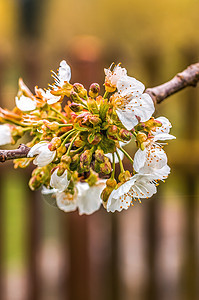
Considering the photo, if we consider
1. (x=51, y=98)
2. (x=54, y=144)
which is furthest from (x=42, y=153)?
(x=51, y=98)

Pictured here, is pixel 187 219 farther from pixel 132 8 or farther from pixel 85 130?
pixel 132 8

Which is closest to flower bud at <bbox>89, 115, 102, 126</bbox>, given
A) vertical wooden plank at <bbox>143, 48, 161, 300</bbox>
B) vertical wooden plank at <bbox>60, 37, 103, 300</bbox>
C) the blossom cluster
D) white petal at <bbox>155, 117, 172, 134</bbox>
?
the blossom cluster

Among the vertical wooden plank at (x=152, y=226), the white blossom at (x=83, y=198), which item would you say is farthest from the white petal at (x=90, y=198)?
the vertical wooden plank at (x=152, y=226)

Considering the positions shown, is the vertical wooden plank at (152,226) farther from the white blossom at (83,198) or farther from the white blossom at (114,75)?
the white blossom at (114,75)

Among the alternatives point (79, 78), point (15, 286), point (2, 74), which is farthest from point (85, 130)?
point (15, 286)

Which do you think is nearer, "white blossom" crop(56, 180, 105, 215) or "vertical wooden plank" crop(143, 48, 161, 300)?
"white blossom" crop(56, 180, 105, 215)

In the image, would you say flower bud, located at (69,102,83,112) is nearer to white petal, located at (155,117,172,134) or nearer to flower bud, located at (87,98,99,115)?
flower bud, located at (87,98,99,115)
